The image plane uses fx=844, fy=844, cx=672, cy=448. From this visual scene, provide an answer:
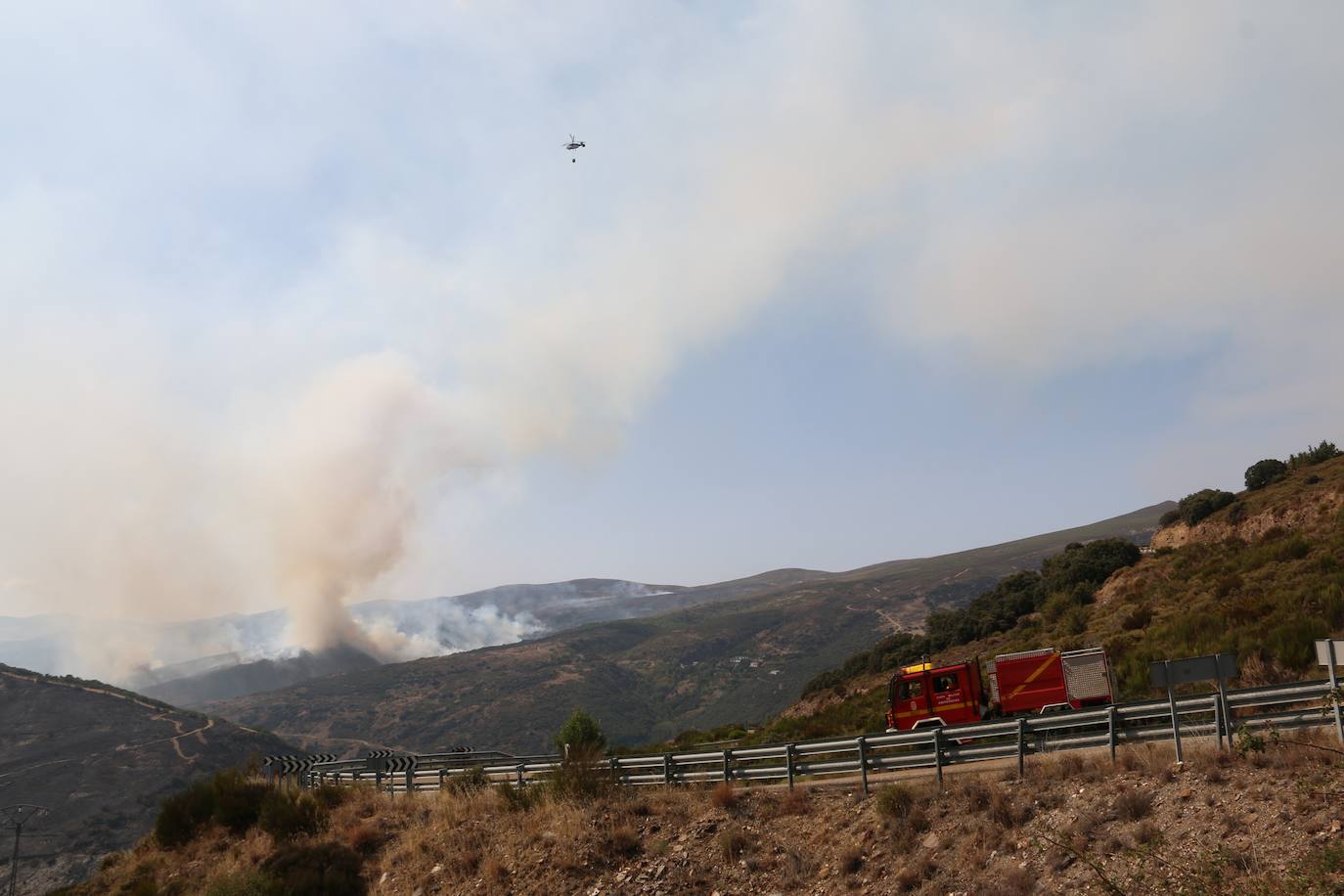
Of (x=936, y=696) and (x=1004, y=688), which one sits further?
(x=936, y=696)

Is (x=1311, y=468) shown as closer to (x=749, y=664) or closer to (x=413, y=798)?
(x=413, y=798)

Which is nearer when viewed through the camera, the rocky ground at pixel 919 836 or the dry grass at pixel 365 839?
the rocky ground at pixel 919 836

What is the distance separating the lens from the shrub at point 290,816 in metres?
24.7

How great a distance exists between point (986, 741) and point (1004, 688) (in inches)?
83.1

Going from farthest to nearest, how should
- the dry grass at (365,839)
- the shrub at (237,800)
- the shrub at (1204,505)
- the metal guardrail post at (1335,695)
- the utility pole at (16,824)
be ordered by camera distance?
1. the shrub at (1204,505)
2. the utility pole at (16,824)
3. the shrub at (237,800)
4. the dry grass at (365,839)
5. the metal guardrail post at (1335,695)

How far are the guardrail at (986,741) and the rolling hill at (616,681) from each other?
97273 millimetres

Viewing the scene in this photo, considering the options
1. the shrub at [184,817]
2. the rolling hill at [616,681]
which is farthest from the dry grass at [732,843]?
the rolling hill at [616,681]

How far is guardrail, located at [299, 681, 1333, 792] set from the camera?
14.1 metres

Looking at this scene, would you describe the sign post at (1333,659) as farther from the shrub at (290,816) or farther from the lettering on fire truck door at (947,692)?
the shrub at (290,816)

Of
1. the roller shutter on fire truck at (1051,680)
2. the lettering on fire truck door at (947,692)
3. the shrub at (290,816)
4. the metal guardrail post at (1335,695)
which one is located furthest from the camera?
the lettering on fire truck door at (947,692)

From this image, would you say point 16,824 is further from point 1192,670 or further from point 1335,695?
point 1335,695

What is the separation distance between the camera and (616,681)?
157 meters

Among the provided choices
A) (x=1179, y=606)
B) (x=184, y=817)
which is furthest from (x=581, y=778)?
(x=1179, y=606)

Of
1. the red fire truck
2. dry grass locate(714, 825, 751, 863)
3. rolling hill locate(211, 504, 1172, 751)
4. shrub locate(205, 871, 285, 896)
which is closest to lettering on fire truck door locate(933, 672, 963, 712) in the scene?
the red fire truck
